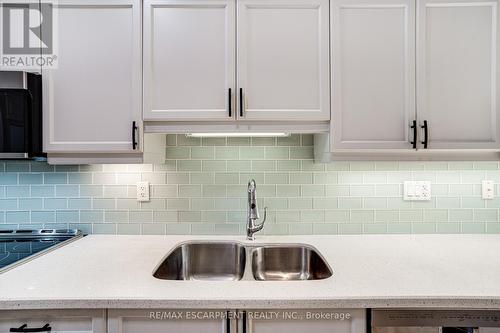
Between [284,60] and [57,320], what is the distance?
1359mm

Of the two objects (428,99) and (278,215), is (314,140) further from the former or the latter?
(428,99)

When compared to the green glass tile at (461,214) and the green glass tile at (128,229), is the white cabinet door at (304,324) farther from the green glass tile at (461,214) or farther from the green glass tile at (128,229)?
the green glass tile at (461,214)

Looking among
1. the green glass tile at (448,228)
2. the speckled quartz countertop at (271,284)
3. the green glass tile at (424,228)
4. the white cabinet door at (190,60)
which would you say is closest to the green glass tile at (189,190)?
the speckled quartz countertop at (271,284)

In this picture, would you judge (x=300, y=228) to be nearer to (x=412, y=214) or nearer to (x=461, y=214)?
(x=412, y=214)

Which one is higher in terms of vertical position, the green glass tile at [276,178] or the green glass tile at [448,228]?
the green glass tile at [276,178]

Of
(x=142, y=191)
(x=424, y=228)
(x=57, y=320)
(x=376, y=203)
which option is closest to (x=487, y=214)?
(x=424, y=228)

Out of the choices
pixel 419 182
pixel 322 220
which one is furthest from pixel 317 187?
pixel 419 182

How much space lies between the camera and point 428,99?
1426 millimetres

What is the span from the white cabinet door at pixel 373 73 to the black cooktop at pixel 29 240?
151 cm

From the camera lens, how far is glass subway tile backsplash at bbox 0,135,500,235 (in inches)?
68.4

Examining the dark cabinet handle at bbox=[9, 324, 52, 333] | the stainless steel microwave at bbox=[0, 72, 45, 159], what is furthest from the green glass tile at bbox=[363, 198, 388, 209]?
the stainless steel microwave at bbox=[0, 72, 45, 159]

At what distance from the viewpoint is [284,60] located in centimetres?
142

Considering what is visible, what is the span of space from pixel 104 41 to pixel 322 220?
1470 mm

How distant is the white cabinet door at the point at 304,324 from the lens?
1.01m
